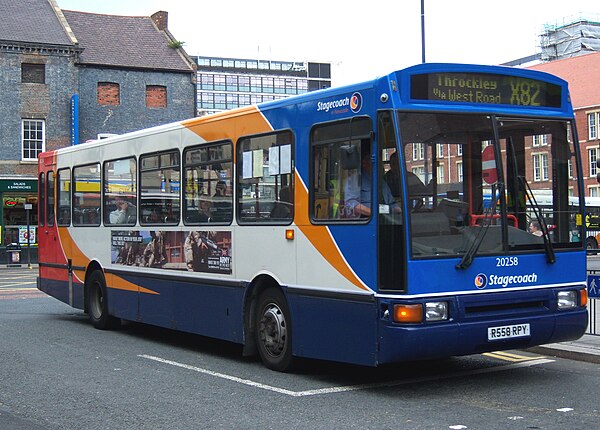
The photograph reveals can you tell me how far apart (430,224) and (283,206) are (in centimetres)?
192

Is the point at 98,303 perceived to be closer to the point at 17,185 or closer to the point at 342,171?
the point at 342,171

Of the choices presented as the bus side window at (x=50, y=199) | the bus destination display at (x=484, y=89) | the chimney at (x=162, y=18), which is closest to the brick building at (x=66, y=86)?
the chimney at (x=162, y=18)

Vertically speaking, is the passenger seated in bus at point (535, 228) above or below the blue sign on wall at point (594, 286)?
above

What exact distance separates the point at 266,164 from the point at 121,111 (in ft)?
118

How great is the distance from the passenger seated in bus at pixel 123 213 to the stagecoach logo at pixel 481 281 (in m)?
6.03

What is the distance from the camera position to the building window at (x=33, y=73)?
1639 inches

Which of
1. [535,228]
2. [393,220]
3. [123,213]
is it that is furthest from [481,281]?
[123,213]

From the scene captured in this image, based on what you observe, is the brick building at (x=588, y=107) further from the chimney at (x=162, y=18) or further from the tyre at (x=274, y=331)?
the tyre at (x=274, y=331)

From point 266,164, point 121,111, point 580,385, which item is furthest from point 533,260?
point 121,111

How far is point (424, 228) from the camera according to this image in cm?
775

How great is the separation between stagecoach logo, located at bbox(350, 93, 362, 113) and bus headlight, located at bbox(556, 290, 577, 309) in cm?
271

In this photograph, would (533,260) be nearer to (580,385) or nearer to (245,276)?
(580,385)

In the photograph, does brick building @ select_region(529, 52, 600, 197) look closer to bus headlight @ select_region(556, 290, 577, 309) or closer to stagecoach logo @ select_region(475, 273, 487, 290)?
bus headlight @ select_region(556, 290, 577, 309)

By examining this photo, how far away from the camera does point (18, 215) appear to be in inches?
1654
